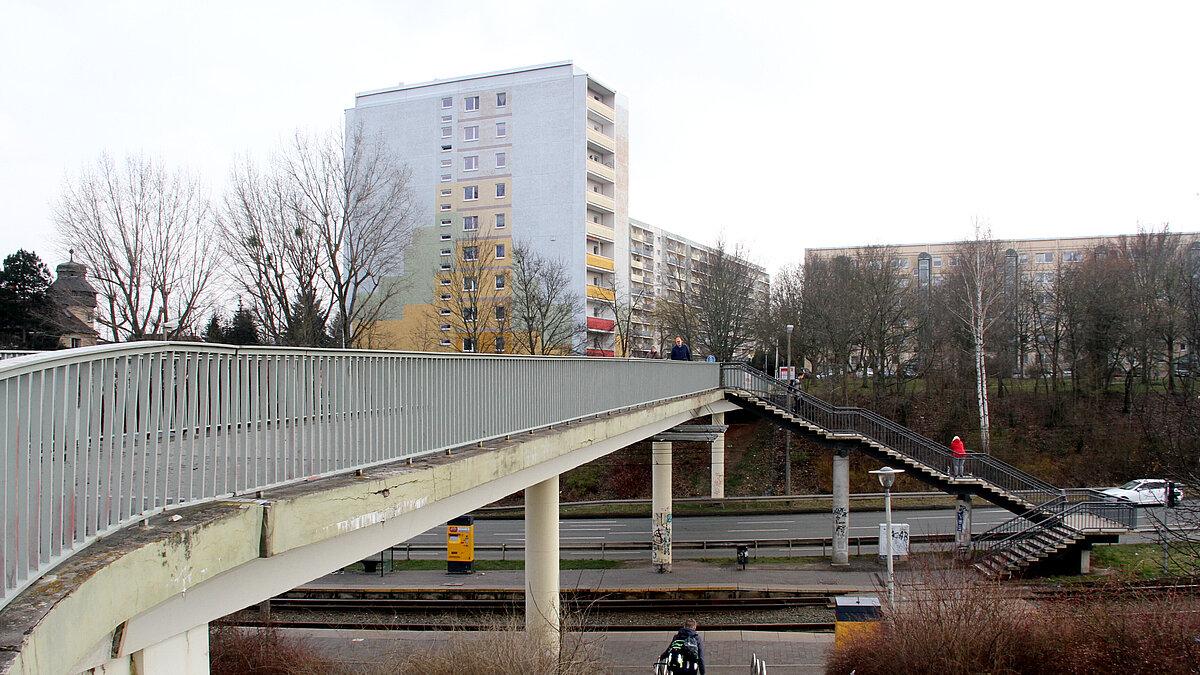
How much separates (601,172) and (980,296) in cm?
2444

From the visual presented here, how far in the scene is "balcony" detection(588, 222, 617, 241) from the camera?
1984 inches

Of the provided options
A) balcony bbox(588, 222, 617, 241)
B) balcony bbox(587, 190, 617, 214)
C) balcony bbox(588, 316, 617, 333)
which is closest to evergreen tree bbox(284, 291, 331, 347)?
balcony bbox(588, 222, 617, 241)

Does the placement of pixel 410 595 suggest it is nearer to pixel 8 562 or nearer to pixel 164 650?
pixel 164 650

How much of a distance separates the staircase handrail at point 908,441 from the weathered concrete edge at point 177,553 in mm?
20796

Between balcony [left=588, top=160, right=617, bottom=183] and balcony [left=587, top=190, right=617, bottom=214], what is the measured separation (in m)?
1.05

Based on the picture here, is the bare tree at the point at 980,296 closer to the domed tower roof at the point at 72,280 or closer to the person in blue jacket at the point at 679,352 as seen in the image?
the person in blue jacket at the point at 679,352

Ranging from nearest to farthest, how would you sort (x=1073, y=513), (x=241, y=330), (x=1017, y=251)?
(x=1073, y=513) → (x=241, y=330) → (x=1017, y=251)

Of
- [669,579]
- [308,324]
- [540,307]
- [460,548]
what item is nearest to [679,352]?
[669,579]

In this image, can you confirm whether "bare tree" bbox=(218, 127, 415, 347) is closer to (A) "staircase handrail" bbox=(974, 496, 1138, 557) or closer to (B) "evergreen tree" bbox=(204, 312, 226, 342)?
(B) "evergreen tree" bbox=(204, 312, 226, 342)

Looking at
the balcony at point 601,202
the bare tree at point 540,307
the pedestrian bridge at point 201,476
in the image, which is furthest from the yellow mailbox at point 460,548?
the balcony at point 601,202

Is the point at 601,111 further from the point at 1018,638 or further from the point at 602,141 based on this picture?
the point at 1018,638

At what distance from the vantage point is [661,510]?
999 inches

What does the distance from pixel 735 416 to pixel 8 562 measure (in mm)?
Result: 42163

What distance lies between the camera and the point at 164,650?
4766mm
